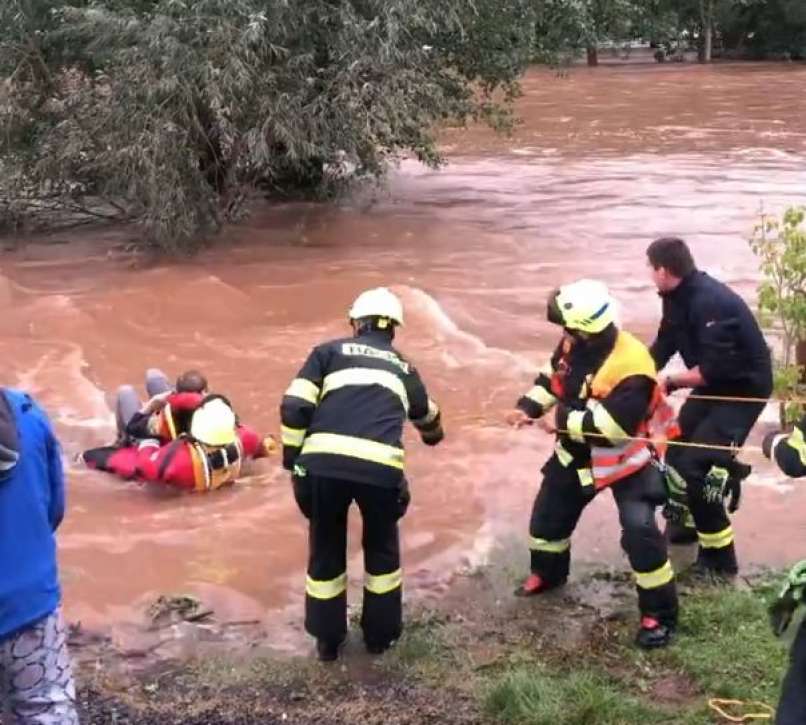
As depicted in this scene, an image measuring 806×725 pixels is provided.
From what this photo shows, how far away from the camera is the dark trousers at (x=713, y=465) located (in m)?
5.94

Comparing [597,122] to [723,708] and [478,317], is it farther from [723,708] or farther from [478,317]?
[723,708]

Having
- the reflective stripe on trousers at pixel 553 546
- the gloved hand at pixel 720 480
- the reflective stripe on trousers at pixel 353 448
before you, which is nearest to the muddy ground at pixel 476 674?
the reflective stripe on trousers at pixel 553 546

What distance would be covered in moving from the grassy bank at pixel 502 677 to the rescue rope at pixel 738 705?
32 mm

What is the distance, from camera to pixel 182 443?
24.8 feet

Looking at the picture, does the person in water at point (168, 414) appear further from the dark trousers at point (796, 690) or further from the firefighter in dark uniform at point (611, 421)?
the dark trousers at point (796, 690)

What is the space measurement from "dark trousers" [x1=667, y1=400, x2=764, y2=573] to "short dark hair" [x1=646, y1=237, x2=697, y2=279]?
2.54 ft

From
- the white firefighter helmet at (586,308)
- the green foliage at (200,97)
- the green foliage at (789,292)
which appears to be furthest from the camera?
the green foliage at (200,97)

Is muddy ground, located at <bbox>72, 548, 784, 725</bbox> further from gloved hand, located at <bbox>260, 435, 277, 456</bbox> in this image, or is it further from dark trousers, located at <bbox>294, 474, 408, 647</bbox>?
gloved hand, located at <bbox>260, 435, 277, 456</bbox>

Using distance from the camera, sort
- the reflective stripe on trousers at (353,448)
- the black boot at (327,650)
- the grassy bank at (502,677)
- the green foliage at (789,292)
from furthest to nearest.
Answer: the green foliage at (789,292), the black boot at (327,650), the reflective stripe on trousers at (353,448), the grassy bank at (502,677)

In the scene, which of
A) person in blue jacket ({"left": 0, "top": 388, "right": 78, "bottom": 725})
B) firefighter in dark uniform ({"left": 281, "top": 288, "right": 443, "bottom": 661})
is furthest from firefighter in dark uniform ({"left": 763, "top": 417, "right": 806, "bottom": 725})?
person in blue jacket ({"left": 0, "top": 388, "right": 78, "bottom": 725})

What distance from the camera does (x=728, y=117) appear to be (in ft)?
102

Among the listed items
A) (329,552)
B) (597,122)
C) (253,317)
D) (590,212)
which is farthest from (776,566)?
(597,122)

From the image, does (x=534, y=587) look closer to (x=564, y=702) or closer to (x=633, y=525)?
(x=633, y=525)

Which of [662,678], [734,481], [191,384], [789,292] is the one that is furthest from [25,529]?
[789,292]
